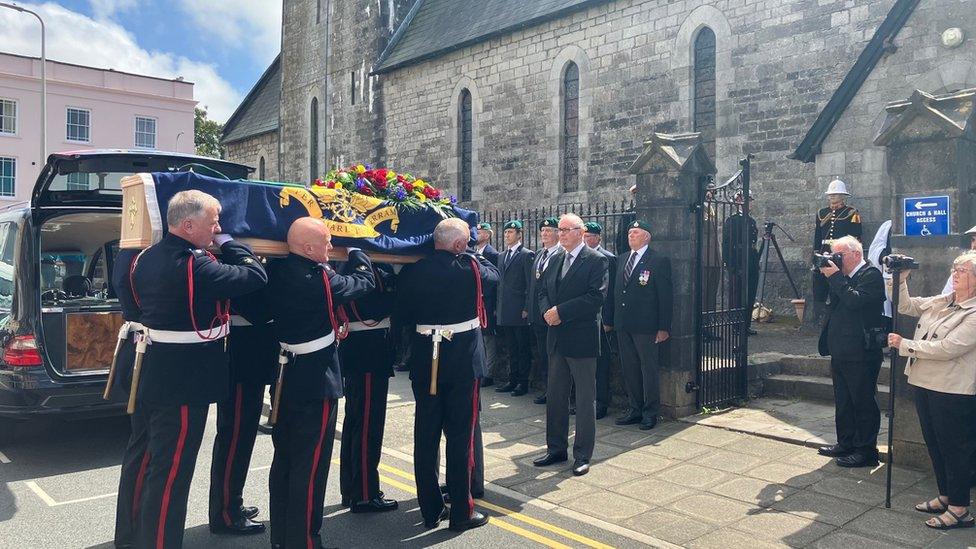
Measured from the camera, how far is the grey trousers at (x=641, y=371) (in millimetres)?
7773

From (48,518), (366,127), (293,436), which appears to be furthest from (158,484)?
(366,127)

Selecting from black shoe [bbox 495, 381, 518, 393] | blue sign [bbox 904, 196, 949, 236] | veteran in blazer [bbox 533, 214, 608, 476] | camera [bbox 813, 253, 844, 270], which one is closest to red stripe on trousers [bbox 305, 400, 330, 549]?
veteran in blazer [bbox 533, 214, 608, 476]

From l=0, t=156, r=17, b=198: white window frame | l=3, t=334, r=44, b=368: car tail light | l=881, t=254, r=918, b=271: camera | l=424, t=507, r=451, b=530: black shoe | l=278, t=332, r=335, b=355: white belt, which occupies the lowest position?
l=424, t=507, r=451, b=530: black shoe

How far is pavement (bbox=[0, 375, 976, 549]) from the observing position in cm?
480

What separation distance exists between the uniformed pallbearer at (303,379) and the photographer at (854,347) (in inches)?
164

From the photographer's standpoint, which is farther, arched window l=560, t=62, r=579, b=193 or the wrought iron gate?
arched window l=560, t=62, r=579, b=193

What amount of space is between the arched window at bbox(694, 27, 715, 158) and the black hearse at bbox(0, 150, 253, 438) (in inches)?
414

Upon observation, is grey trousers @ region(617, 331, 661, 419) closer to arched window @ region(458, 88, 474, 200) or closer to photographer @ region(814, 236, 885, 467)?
photographer @ region(814, 236, 885, 467)

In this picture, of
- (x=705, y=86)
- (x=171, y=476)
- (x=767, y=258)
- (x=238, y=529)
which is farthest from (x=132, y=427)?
(x=705, y=86)

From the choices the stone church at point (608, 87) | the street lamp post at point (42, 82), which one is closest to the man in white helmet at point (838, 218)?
the stone church at point (608, 87)

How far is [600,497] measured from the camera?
5609mm

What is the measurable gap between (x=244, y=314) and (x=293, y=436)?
833mm

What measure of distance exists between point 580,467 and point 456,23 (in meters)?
17.9

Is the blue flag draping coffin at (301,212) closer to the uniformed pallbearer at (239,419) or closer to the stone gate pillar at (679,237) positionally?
the uniformed pallbearer at (239,419)
